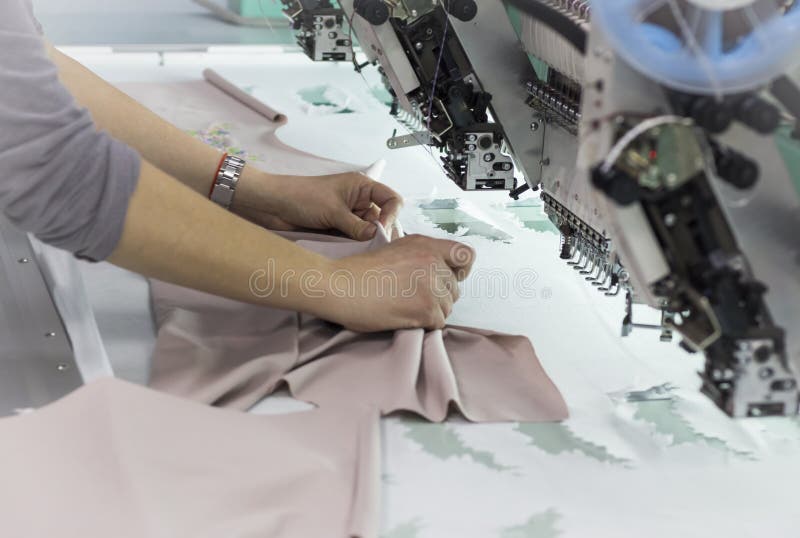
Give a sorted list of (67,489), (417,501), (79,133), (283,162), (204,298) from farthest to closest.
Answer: (283,162) → (204,298) → (79,133) → (417,501) → (67,489)

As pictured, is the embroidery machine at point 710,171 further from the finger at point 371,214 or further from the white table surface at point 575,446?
the finger at point 371,214

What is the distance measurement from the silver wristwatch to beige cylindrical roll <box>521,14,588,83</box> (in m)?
0.73

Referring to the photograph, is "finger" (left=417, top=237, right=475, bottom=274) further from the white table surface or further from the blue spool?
the blue spool

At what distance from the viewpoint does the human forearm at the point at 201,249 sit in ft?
5.59

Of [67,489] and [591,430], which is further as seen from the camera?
[591,430]

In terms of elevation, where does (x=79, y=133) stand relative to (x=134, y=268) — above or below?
above

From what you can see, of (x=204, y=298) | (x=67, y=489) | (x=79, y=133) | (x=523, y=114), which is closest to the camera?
(x=67, y=489)

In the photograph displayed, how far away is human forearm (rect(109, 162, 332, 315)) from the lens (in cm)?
171

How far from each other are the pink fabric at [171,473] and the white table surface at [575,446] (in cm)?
10

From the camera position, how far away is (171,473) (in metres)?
1.44

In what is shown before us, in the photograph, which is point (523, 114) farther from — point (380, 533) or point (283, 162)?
point (380, 533)

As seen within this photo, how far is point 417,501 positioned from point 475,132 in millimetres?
1209

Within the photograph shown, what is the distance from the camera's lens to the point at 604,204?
1.48 meters

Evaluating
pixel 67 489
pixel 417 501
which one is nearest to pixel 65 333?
pixel 67 489
